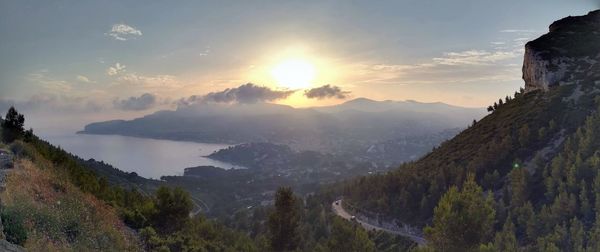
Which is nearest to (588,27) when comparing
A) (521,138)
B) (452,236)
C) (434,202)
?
(521,138)

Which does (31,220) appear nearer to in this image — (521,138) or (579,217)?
(579,217)

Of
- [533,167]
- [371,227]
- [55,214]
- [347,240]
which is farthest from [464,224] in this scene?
[533,167]

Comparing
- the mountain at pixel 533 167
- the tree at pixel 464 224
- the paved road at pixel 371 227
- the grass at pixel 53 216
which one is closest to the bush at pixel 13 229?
the grass at pixel 53 216

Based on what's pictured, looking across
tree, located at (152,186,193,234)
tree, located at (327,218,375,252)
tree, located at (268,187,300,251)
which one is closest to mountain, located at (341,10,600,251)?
tree, located at (327,218,375,252)

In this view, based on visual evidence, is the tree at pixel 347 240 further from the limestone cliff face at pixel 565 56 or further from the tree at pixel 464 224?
the limestone cliff face at pixel 565 56

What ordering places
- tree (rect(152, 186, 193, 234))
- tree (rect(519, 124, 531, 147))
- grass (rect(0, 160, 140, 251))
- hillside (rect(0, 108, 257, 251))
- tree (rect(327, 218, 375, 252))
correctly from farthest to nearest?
tree (rect(519, 124, 531, 147)) < tree (rect(327, 218, 375, 252)) < tree (rect(152, 186, 193, 234)) < grass (rect(0, 160, 140, 251)) < hillside (rect(0, 108, 257, 251))

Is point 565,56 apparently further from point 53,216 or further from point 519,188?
point 53,216

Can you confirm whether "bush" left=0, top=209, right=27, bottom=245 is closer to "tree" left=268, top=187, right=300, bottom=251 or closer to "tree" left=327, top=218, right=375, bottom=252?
"tree" left=327, top=218, right=375, bottom=252
